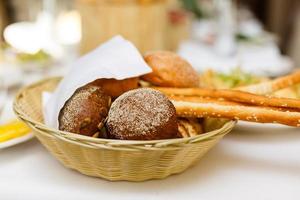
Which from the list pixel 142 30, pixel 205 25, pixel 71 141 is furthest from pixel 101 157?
pixel 205 25

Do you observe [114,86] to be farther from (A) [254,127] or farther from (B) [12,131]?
(A) [254,127]

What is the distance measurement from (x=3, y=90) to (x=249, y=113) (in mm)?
525

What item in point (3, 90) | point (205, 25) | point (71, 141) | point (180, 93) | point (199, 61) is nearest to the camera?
point (71, 141)

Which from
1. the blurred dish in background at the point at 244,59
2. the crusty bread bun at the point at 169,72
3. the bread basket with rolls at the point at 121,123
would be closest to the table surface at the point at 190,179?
the bread basket with rolls at the point at 121,123

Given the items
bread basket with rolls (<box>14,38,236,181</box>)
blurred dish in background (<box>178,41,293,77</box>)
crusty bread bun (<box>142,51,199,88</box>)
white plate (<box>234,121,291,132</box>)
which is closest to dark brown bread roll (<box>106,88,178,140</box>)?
bread basket with rolls (<box>14,38,236,181</box>)

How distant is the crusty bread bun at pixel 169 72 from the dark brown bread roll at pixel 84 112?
0.12 meters

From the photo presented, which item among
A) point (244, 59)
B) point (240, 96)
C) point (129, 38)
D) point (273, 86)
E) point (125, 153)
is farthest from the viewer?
point (244, 59)

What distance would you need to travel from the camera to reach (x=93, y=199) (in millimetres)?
530

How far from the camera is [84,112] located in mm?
555

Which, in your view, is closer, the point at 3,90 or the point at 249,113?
the point at 249,113

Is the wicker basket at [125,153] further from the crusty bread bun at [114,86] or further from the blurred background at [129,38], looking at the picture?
the blurred background at [129,38]

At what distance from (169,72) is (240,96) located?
0.13m

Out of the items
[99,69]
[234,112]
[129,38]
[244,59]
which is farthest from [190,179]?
[244,59]

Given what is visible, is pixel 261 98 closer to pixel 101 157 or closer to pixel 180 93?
pixel 180 93
